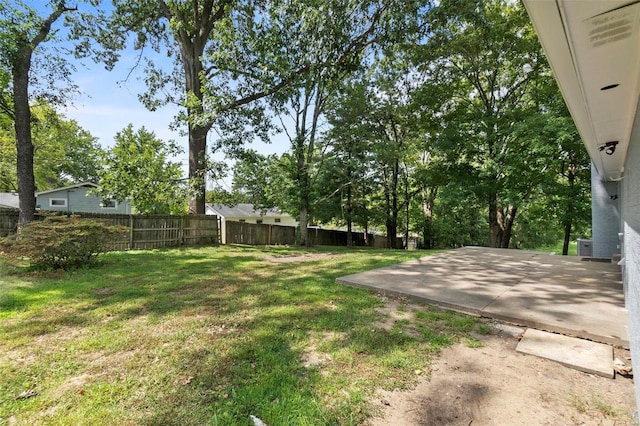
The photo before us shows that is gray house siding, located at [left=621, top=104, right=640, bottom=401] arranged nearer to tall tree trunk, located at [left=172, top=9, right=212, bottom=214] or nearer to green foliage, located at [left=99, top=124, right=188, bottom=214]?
tall tree trunk, located at [left=172, top=9, right=212, bottom=214]

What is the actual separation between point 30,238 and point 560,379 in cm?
790

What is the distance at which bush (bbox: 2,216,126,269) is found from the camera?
5.35 meters

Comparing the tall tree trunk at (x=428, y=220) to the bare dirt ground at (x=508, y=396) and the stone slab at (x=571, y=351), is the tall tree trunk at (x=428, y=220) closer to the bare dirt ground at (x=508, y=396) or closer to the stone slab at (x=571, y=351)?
the stone slab at (x=571, y=351)

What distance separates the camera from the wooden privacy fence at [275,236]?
47.7ft

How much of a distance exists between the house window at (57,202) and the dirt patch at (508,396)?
23.6 meters

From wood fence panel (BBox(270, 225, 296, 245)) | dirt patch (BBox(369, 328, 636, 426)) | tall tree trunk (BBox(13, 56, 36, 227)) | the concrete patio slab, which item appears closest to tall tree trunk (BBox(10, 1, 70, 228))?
tall tree trunk (BBox(13, 56, 36, 227))

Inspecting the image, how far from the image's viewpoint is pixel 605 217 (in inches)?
267

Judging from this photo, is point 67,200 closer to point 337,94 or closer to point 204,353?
point 337,94

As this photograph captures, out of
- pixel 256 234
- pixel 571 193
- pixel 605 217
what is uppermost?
pixel 571 193

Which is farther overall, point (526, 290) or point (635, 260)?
point (526, 290)

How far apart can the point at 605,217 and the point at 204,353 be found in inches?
353

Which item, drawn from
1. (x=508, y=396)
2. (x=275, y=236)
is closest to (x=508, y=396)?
(x=508, y=396)

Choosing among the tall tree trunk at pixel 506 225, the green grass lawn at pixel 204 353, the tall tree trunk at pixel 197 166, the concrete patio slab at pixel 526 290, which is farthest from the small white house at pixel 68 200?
the tall tree trunk at pixel 506 225

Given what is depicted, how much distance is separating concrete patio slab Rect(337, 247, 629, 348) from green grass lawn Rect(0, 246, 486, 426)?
0.47 metres
